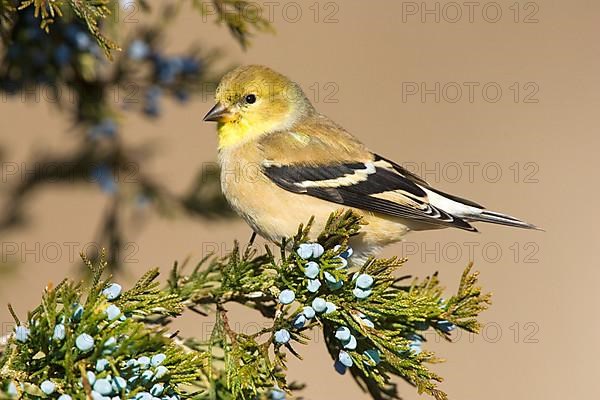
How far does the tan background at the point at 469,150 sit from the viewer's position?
6.39 metres

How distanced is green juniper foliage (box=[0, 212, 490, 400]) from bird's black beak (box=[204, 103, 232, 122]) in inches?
47.5

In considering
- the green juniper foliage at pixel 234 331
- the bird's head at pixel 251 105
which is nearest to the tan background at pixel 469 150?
the bird's head at pixel 251 105

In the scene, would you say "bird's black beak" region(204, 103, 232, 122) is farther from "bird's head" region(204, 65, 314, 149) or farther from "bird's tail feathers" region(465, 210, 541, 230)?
"bird's tail feathers" region(465, 210, 541, 230)

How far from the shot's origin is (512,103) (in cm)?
899

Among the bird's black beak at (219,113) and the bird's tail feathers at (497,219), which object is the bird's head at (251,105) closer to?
the bird's black beak at (219,113)

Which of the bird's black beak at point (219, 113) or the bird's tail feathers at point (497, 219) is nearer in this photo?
the bird's tail feathers at point (497, 219)

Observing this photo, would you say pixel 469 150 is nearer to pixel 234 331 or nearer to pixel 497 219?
pixel 497 219

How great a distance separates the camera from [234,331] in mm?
2295

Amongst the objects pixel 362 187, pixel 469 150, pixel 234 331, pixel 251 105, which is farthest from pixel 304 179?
pixel 469 150

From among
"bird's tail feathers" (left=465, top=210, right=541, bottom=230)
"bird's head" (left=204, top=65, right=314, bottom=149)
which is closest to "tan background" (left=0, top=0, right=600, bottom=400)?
"bird's head" (left=204, top=65, right=314, bottom=149)

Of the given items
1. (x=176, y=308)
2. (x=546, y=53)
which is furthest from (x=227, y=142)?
(x=546, y=53)

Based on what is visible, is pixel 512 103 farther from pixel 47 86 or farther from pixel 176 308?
pixel 176 308

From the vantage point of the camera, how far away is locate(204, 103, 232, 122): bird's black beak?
3672mm

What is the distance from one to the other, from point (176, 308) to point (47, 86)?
132 centimetres
